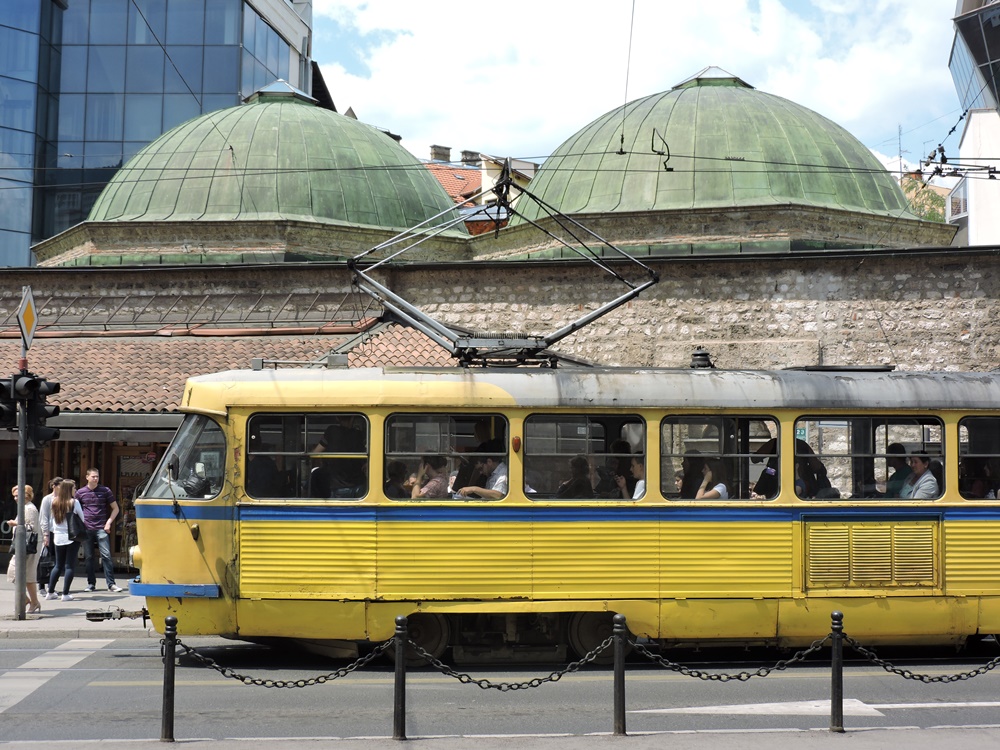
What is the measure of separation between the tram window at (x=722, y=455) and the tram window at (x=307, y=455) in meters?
2.87

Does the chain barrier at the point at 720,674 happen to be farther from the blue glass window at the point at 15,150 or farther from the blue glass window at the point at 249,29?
the blue glass window at the point at 249,29

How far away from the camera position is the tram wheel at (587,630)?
11312 mm

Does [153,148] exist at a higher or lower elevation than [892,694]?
higher

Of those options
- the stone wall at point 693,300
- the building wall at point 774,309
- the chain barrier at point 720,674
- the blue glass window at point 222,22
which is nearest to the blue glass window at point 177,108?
the blue glass window at point 222,22

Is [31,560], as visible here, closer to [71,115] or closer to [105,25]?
[71,115]

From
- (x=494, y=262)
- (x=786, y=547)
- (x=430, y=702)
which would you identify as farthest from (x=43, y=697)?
(x=494, y=262)

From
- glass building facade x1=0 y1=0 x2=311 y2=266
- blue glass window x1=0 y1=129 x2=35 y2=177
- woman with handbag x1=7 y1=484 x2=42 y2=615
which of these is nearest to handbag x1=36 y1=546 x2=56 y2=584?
woman with handbag x1=7 y1=484 x2=42 y2=615

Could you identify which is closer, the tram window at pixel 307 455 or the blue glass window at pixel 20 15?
the tram window at pixel 307 455

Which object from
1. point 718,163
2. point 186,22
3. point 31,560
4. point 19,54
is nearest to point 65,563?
point 31,560

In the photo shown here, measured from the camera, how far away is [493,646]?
11.3 meters

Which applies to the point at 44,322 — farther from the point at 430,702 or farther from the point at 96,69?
the point at 96,69

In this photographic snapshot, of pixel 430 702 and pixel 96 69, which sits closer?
pixel 430 702

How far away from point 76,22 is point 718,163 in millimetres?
32913

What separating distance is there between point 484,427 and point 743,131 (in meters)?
19.5
